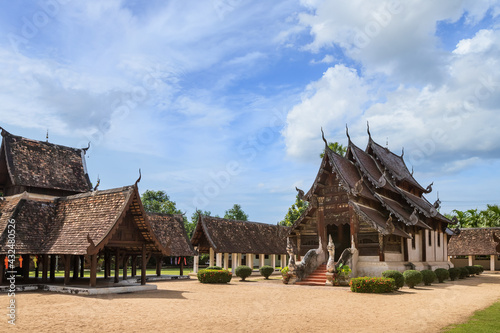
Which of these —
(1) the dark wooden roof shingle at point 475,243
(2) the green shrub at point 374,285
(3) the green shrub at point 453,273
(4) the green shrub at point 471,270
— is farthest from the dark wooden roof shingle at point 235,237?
(1) the dark wooden roof shingle at point 475,243

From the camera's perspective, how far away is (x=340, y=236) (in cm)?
2812

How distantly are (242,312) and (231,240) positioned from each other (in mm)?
21448

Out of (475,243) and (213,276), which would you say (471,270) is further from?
(213,276)

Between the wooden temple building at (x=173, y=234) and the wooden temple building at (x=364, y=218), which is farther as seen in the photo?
the wooden temple building at (x=173, y=234)

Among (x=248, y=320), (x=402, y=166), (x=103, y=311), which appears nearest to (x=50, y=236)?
(x=103, y=311)

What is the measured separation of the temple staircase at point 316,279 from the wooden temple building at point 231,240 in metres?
6.64

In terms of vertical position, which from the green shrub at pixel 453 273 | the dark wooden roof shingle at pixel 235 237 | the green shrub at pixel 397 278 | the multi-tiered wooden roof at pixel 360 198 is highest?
the multi-tiered wooden roof at pixel 360 198

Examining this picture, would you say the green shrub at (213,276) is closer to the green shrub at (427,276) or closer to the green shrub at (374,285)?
the green shrub at (374,285)

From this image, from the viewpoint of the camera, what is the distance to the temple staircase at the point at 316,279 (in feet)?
77.9

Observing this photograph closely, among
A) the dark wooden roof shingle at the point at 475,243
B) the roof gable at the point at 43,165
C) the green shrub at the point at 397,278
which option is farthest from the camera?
the dark wooden roof shingle at the point at 475,243


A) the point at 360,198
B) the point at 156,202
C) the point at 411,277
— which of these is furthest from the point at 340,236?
the point at 156,202

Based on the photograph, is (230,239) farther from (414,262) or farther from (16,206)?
(16,206)

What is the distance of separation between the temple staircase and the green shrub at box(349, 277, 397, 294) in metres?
4.14

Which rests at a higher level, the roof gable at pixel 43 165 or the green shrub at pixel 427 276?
the roof gable at pixel 43 165
